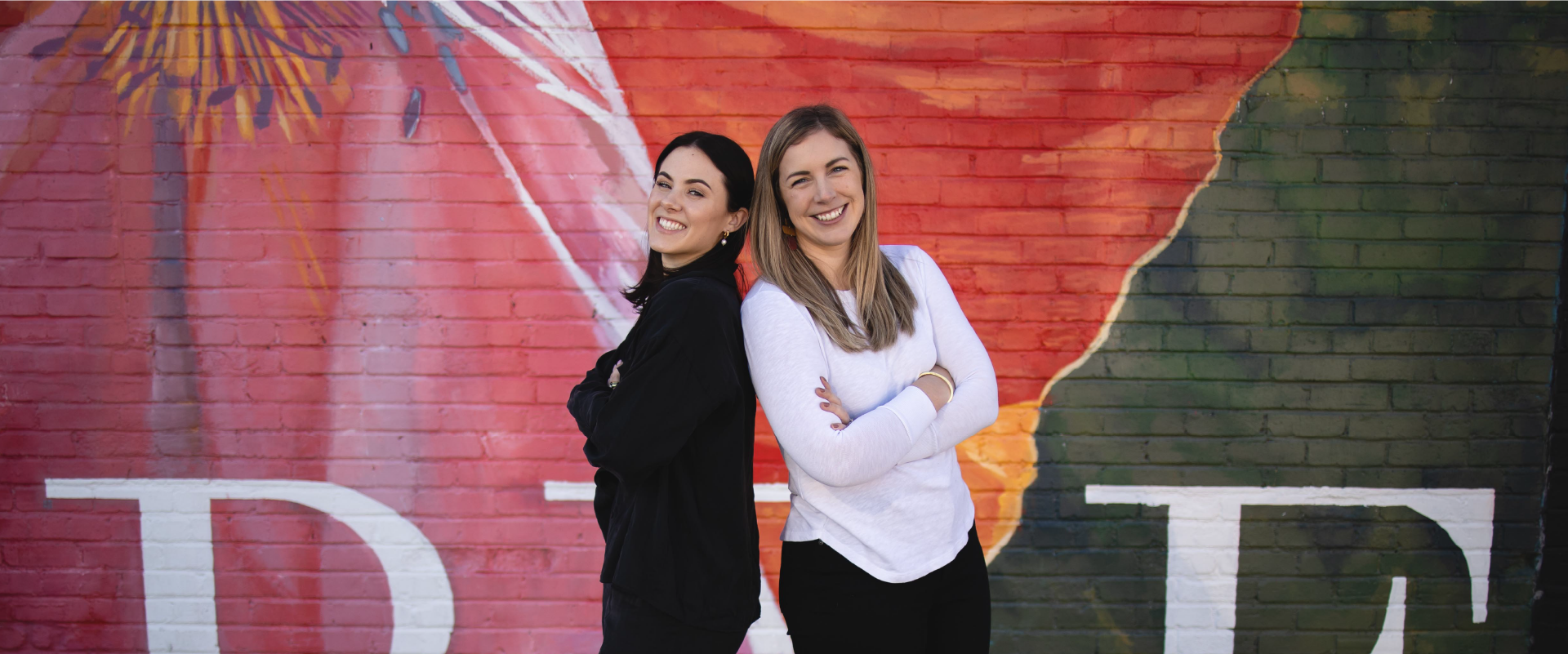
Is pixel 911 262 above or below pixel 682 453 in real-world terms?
above

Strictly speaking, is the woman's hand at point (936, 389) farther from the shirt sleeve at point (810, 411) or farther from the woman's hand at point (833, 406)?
the woman's hand at point (833, 406)

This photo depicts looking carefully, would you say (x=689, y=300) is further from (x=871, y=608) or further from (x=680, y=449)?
(x=871, y=608)

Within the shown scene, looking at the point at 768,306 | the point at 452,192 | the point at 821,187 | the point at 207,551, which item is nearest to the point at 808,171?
the point at 821,187

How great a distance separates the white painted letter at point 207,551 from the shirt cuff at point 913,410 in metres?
2.17

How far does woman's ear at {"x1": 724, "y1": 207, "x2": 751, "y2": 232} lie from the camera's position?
1672 mm

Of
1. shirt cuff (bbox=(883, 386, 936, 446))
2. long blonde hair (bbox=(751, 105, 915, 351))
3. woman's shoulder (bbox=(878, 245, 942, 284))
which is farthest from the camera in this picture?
woman's shoulder (bbox=(878, 245, 942, 284))

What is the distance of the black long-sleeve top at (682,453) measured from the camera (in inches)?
54.6

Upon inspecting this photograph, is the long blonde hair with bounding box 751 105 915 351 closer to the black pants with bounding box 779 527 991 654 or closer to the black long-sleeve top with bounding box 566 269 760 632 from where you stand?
the black long-sleeve top with bounding box 566 269 760 632

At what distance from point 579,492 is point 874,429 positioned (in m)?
1.77

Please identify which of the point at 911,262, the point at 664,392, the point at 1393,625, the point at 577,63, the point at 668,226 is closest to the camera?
the point at 664,392

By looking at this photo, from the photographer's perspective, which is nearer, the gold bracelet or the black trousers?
the black trousers

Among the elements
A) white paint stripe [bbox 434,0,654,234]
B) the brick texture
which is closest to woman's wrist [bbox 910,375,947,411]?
the brick texture

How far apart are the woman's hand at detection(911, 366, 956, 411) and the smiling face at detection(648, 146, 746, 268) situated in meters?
0.52

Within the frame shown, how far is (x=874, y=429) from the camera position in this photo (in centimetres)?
144
